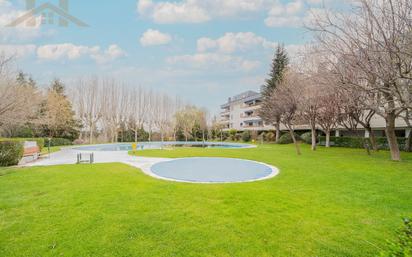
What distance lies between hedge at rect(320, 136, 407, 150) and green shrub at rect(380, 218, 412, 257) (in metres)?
19.5

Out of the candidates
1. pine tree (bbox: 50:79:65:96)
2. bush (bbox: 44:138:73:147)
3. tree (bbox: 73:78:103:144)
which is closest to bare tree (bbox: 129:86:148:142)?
tree (bbox: 73:78:103:144)

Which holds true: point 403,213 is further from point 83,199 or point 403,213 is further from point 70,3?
point 70,3

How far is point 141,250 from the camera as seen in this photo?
3.23 metres

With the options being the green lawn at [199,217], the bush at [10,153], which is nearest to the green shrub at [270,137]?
the green lawn at [199,217]

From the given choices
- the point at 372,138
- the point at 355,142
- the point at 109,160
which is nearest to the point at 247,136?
the point at 355,142

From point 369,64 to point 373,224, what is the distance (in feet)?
17.9

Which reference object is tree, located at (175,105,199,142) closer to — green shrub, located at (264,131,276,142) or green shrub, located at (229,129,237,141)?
green shrub, located at (229,129,237,141)

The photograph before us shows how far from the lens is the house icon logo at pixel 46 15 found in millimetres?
12016

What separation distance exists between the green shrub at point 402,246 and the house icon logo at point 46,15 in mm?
16424

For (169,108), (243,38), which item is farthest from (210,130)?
(243,38)

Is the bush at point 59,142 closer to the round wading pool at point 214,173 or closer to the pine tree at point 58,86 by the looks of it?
the pine tree at point 58,86

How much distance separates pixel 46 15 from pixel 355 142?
91.4 ft

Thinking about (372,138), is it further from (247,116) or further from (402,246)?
(247,116)

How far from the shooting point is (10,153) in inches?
425
